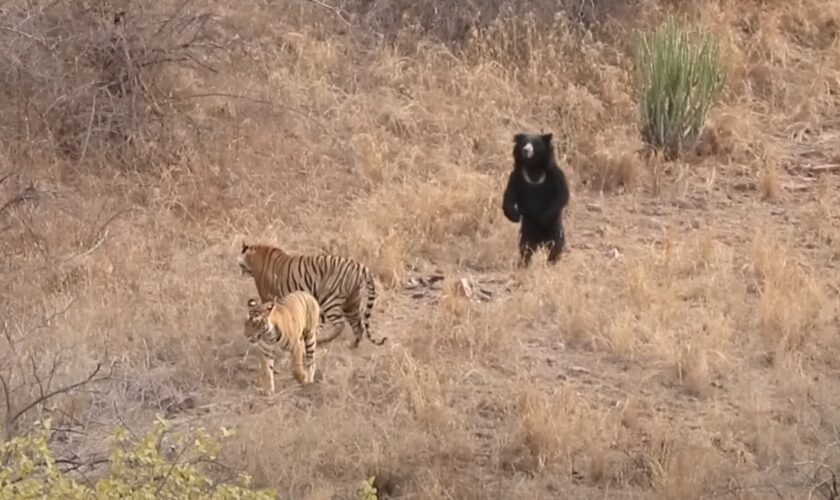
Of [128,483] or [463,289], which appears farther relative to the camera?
[463,289]

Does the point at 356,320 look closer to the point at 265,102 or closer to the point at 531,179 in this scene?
the point at 531,179

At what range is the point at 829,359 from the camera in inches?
306

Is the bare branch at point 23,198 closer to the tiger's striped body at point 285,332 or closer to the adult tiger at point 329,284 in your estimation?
the adult tiger at point 329,284

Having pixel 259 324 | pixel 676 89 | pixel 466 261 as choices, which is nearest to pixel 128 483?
pixel 259 324

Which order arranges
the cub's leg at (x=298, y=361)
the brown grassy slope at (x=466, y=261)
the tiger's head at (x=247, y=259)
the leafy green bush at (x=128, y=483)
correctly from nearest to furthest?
the leafy green bush at (x=128, y=483)
the brown grassy slope at (x=466, y=261)
the cub's leg at (x=298, y=361)
the tiger's head at (x=247, y=259)

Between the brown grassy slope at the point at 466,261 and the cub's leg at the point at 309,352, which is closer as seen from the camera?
the brown grassy slope at the point at 466,261

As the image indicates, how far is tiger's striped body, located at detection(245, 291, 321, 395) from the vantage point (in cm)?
730

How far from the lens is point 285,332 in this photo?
736cm

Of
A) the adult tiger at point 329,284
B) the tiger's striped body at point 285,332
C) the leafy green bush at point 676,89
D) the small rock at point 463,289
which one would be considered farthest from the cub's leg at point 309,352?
the leafy green bush at point 676,89

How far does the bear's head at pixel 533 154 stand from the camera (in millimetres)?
9094

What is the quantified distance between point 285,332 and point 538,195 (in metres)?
2.49

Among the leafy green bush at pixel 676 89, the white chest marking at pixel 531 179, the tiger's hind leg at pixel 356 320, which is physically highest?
the leafy green bush at pixel 676 89

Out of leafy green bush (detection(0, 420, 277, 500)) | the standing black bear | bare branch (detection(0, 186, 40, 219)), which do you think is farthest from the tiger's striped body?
leafy green bush (detection(0, 420, 277, 500))

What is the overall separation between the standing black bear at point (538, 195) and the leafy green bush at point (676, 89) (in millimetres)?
2088
